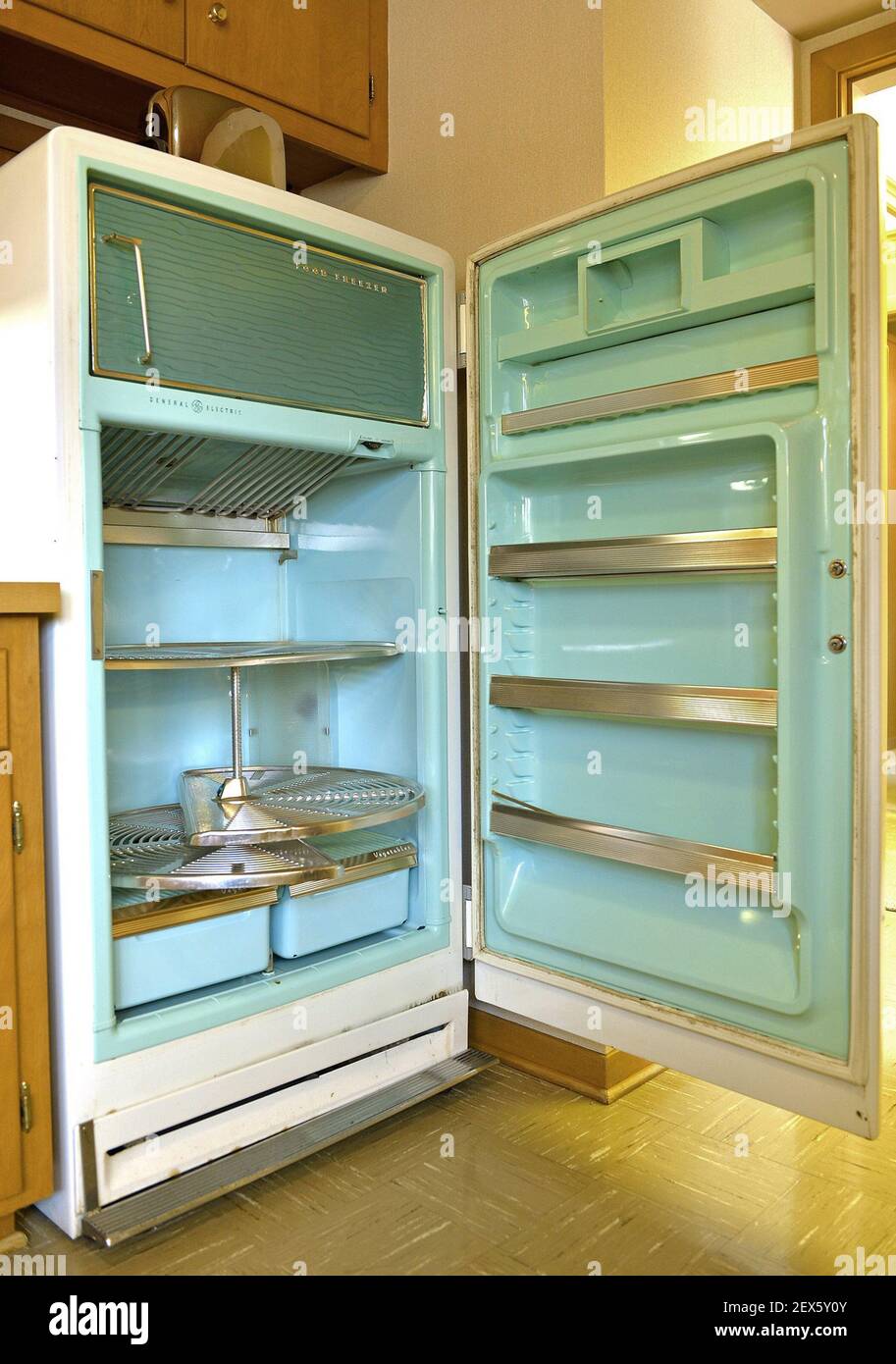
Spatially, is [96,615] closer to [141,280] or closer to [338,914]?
[141,280]

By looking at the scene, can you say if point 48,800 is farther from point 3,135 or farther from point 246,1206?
point 3,135

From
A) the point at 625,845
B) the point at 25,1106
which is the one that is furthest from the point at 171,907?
the point at 625,845

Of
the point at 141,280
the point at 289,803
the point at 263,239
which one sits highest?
the point at 263,239

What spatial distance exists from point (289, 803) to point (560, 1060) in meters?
0.82

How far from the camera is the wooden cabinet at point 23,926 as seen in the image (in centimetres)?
151

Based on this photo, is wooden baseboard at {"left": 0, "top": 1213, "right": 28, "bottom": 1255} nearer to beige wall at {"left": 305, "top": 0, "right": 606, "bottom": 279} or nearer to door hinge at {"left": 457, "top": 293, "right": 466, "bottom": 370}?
door hinge at {"left": 457, "top": 293, "right": 466, "bottom": 370}

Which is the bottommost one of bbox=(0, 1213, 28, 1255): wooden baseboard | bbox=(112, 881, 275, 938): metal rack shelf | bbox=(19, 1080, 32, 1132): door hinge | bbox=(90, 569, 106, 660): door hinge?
bbox=(0, 1213, 28, 1255): wooden baseboard

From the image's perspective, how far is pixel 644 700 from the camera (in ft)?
5.44

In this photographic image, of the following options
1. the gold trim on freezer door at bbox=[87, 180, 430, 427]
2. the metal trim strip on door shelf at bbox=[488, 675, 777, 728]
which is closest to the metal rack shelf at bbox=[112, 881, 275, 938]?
the metal trim strip on door shelf at bbox=[488, 675, 777, 728]

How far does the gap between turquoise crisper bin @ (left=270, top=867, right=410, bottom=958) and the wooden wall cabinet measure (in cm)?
152

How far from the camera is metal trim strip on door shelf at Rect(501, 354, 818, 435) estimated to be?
1464mm
